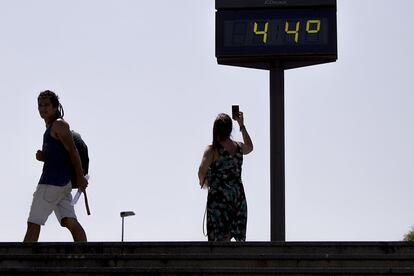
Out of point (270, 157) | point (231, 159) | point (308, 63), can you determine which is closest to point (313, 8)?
point (308, 63)

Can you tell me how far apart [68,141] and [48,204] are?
63 cm

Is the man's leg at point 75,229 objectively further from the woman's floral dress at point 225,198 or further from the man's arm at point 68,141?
the woman's floral dress at point 225,198

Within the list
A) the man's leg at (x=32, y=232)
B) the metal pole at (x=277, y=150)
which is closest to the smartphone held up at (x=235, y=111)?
the man's leg at (x=32, y=232)

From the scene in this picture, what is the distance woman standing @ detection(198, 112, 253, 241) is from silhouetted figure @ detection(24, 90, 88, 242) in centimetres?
122


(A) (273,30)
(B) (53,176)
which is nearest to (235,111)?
(B) (53,176)

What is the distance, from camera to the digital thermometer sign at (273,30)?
70.1 feet

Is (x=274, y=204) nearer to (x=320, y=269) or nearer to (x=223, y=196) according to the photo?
(x=223, y=196)

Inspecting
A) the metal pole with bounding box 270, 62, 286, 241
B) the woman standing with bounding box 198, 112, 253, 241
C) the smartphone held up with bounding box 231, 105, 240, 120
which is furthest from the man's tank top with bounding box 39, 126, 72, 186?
the metal pole with bounding box 270, 62, 286, 241

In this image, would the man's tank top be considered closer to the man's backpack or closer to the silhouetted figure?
the silhouetted figure

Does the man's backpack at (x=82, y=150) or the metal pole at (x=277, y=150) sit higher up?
the metal pole at (x=277, y=150)

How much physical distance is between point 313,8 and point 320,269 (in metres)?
11.2

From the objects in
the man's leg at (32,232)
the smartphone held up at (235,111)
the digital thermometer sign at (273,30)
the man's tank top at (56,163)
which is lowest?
the man's leg at (32,232)

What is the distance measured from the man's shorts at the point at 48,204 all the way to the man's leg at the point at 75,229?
1.9 inches

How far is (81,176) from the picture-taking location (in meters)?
12.8
